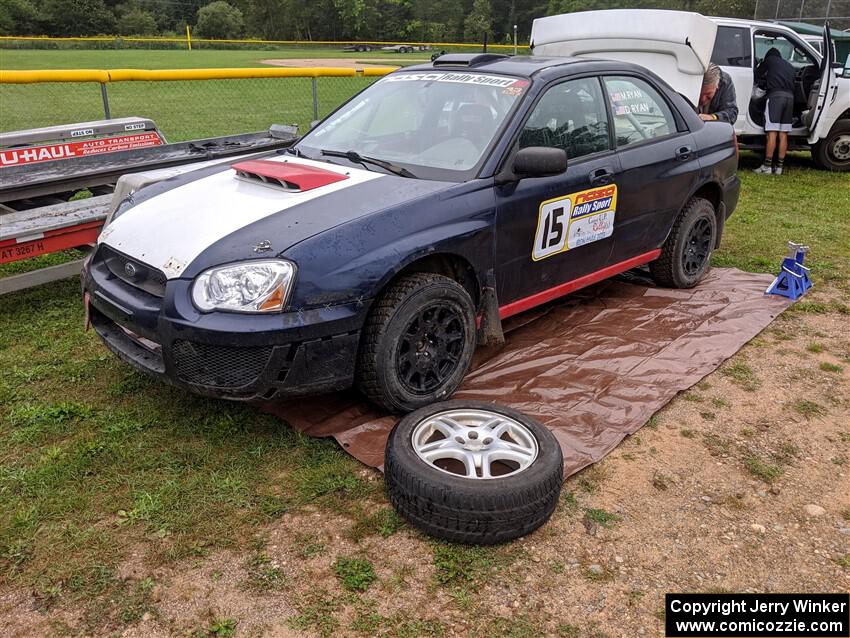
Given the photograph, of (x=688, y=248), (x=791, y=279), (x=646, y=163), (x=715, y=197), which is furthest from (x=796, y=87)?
(x=646, y=163)

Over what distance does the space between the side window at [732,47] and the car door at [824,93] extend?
96 centimetres

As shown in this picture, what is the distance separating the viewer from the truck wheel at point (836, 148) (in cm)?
1028

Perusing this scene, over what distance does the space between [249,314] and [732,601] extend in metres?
2.21

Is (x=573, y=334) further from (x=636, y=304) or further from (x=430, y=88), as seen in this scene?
(x=430, y=88)

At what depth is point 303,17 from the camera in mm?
76938

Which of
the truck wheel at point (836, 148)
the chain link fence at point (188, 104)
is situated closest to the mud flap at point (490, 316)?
the chain link fence at point (188, 104)

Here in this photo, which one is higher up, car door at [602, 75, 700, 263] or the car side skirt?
car door at [602, 75, 700, 263]

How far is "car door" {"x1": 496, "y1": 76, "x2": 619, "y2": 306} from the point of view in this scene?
3.83m

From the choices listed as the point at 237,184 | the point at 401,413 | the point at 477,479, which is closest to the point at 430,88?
the point at 237,184

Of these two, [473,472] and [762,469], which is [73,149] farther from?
[762,469]

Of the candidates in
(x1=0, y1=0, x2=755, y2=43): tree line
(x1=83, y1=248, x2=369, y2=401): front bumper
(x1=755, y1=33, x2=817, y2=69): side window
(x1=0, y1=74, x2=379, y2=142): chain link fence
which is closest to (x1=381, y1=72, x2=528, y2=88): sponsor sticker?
(x1=83, y1=248, x2=369, y2=401): front bumper

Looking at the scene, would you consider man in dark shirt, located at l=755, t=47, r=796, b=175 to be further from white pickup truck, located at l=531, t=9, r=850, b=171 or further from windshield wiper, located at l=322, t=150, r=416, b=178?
windshield wiper, located at l=322, t=150, r=416, b=178

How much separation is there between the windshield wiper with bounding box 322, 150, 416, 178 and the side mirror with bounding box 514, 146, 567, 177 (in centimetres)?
58

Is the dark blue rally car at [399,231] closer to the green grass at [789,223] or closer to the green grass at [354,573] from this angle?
the green grass at [354,573]
